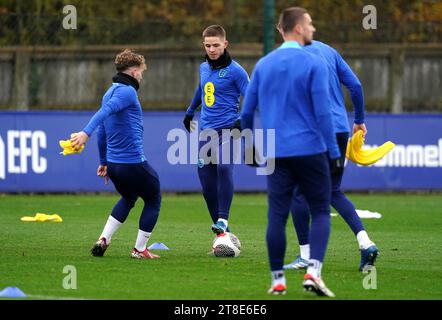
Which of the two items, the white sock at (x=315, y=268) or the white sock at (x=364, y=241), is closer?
the white sock at (x=315, y=268)

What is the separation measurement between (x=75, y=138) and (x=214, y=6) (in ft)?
53.4

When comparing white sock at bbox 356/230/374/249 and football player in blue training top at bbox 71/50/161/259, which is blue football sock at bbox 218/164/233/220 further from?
white sock at bbox 356/230/374/249

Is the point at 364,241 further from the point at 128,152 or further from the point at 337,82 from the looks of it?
the point at 128,152

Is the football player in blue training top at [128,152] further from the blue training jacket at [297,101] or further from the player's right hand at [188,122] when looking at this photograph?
the blue training jacket at [297,101]

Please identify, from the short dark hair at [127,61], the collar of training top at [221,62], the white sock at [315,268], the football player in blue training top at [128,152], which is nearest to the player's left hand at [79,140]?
the football player in blue training top at [128,152]

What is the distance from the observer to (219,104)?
36.2 ft

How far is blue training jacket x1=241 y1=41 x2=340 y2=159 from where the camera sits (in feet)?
25.2

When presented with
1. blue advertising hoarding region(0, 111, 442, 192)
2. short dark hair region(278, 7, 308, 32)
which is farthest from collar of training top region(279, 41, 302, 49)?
blue advertising hoarding region(0, 111, 442, 192)

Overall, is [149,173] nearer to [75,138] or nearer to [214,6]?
[75,138]

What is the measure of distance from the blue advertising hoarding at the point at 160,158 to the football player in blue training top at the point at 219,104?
708cm

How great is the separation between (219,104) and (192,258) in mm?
1681

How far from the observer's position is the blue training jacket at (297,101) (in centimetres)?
768

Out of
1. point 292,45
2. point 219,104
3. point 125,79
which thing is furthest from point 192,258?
point 292,45

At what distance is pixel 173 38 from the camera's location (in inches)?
875
